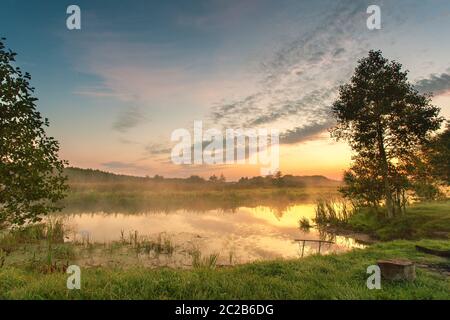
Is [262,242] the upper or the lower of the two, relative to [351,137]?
lower

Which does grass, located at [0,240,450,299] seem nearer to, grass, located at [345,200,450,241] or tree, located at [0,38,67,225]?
tree, located at [0,38,67,225]

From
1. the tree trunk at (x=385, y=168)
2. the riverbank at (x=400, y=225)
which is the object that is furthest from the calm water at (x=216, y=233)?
the tree trunk at (x=385, y=168)

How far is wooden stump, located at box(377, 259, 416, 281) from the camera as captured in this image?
9.14 metres

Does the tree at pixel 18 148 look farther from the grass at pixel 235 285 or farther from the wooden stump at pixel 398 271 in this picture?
the wooden stump at pixel 398 271

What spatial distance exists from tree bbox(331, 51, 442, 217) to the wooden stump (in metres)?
15.4

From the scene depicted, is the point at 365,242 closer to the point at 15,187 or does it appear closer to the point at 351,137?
the point at 351,137

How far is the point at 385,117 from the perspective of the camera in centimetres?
2377

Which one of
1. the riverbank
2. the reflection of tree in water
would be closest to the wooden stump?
the riverbank

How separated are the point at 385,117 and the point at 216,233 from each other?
49.0ft

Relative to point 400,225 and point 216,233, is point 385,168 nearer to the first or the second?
point 400,225

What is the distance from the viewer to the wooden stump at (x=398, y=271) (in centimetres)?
914
